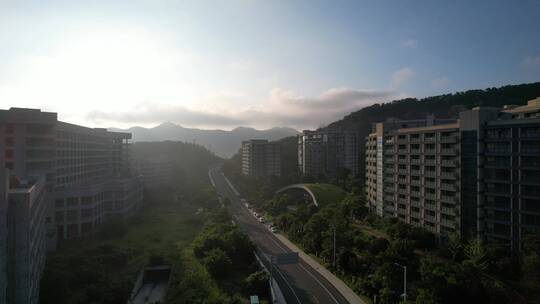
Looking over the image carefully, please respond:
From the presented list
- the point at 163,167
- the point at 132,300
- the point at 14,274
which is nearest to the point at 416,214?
the point at 132,300

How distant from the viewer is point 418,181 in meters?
52.9

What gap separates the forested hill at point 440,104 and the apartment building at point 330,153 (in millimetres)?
38954

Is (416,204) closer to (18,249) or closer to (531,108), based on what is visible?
(531,108)

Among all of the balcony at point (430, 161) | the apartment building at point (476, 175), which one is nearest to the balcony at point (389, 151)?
the apartment building at point (476, 175)

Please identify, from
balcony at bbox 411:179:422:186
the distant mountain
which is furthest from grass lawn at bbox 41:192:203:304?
the distant mountain

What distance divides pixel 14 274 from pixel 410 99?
625 ft

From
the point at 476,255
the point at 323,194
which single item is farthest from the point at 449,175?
the point at 323,194

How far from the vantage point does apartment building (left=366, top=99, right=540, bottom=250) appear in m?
39.1

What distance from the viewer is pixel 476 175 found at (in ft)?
141

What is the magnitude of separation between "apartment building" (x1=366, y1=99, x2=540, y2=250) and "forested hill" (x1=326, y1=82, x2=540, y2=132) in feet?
332

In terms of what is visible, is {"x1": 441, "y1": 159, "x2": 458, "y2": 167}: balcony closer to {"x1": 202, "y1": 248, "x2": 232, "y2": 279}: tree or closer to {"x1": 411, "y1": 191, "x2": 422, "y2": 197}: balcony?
{"x1": 411, "y1": 191, "x2": 422, "y2": 197}: balcony

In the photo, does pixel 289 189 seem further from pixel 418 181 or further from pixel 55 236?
pixel 55 236

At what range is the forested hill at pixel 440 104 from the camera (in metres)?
142

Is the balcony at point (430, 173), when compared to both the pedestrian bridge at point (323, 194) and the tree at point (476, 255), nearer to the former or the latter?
the tree at point (476, 255)
